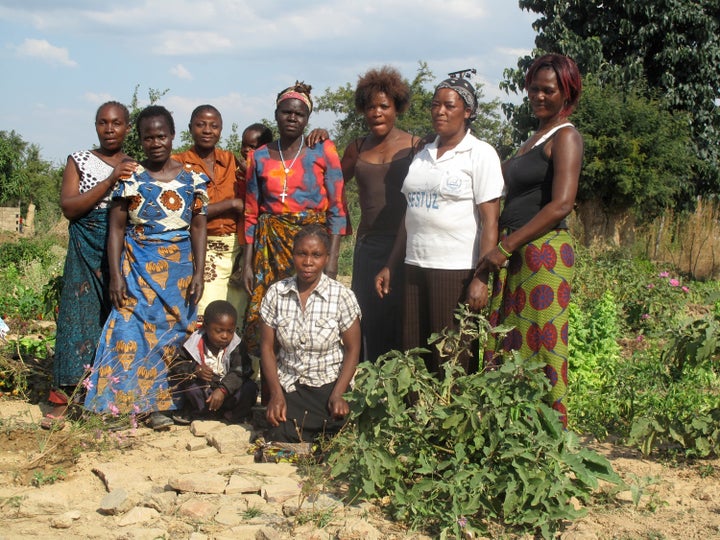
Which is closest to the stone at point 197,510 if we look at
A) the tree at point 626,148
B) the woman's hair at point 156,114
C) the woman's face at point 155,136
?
the woman's face at point 155,136

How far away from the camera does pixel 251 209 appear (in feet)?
14.5

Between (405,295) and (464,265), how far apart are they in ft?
1.23

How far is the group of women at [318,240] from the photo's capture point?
133 inches

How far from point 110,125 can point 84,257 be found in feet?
2.57

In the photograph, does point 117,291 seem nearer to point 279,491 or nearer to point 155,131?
point 155,131

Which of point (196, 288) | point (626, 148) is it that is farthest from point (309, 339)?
point (626, 148)

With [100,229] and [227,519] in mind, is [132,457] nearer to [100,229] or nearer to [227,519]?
[227,519]

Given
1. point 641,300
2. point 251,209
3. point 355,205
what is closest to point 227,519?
point 251,209

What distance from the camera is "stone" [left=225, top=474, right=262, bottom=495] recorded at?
128 inches

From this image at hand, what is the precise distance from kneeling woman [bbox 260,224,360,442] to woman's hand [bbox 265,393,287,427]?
0.02 metres

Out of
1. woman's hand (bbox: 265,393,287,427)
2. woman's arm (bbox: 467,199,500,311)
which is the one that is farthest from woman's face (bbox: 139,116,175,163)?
woman's arm (bbox: 467,199,500,311)

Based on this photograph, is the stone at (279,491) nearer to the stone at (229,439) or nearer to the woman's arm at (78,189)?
the stone at (229,439)

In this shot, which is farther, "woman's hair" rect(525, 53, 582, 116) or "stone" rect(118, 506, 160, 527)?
"woman's hair" rect(525, 53, 582, 116)

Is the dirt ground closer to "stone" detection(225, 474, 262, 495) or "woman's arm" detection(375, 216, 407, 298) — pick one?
"stone" detection(225, 474, 262, 495)
